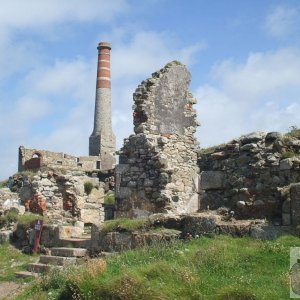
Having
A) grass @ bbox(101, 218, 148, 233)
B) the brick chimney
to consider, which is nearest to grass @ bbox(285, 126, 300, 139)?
grass @ bbox(101, 218, 148, 233)

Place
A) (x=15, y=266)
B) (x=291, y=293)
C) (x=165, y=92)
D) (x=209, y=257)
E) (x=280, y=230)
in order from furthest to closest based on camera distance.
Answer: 1. (x=165, y=92)
2. (x=15, y=266)
3. (x=280, y=230)
4. (x=209, y=257)
5. (x=291, y=293)

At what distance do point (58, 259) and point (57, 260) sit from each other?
1.2 inches

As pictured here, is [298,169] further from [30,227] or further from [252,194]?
[30,227]

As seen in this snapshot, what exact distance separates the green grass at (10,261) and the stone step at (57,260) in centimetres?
53

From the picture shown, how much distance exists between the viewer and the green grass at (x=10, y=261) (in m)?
10.4

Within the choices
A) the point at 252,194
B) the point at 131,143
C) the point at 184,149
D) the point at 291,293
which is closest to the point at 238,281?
the point at 291,293

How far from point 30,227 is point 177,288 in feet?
27.1

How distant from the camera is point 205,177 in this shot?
9867mm

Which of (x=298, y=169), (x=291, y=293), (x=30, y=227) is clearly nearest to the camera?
(x=291, y=293)

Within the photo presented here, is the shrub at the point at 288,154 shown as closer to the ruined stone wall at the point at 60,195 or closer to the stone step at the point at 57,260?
the stone step at the point at 57,260

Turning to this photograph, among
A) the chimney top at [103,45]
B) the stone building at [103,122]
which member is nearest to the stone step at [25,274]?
the stone building at [103,122]

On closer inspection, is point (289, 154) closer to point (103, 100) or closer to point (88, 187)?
point (88, 187)

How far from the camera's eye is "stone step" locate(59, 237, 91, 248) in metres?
11.0

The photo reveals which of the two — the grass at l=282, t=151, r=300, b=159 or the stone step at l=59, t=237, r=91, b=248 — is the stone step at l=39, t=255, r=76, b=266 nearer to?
the stone step at l=59, t=237, r=91, b=248
